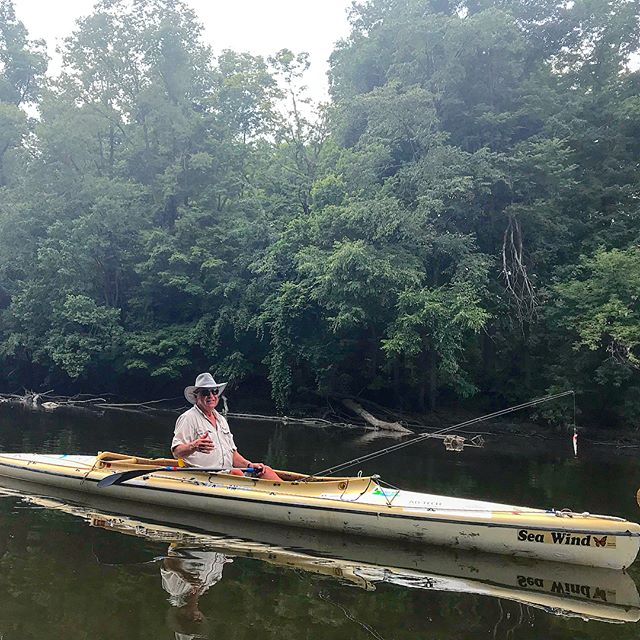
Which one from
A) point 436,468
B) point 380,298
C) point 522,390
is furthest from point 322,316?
point 436,468

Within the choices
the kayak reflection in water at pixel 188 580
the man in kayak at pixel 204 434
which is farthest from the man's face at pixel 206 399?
the kayak reflection in water at pixel 188 580

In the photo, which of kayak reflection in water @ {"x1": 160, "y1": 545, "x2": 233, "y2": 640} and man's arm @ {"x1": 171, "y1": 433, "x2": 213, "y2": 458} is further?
man's arm @ {"x1": 171, "y1": 433, "x2": 213, "y2": 458}

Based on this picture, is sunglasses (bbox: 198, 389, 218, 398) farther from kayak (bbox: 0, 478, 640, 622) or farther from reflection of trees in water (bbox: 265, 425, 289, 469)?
reflection of trees in water (bbox: 265, 425, 289, 469)

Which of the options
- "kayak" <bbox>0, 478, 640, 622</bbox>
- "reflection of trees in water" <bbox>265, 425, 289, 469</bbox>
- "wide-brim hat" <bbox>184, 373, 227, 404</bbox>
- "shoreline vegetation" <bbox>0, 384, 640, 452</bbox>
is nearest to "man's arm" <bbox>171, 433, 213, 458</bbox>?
"wide-brim hat" <bbox>184, 373, 227, 404</bbox>

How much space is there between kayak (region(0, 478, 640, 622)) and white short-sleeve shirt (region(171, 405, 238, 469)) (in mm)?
657

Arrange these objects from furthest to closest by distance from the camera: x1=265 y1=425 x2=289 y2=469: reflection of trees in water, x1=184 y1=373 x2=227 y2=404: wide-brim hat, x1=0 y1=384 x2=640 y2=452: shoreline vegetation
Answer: x1=0 y1=384 x2=640 y2=452: shoreline vegetation, x1=265 y1=425 x2=289 y2=469: reflection of trees in water, x1=184 y1=373 x2=227 y2=404: wide-brim hat

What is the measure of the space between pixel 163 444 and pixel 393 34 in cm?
1626

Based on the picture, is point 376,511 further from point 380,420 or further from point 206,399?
point 380,420

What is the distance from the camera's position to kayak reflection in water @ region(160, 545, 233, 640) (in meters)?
4.28

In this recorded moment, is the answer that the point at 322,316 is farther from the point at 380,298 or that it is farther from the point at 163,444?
the point at 163,444

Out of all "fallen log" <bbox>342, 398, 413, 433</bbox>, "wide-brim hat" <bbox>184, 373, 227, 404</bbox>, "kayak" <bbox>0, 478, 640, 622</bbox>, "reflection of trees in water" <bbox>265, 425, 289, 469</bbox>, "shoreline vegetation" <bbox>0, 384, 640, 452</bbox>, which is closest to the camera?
"kayak" <bbox>0, 478, 640, 622</bbox>

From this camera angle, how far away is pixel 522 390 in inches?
790

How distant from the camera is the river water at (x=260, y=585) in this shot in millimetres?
4336

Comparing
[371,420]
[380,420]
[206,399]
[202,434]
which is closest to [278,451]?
[202,434]
